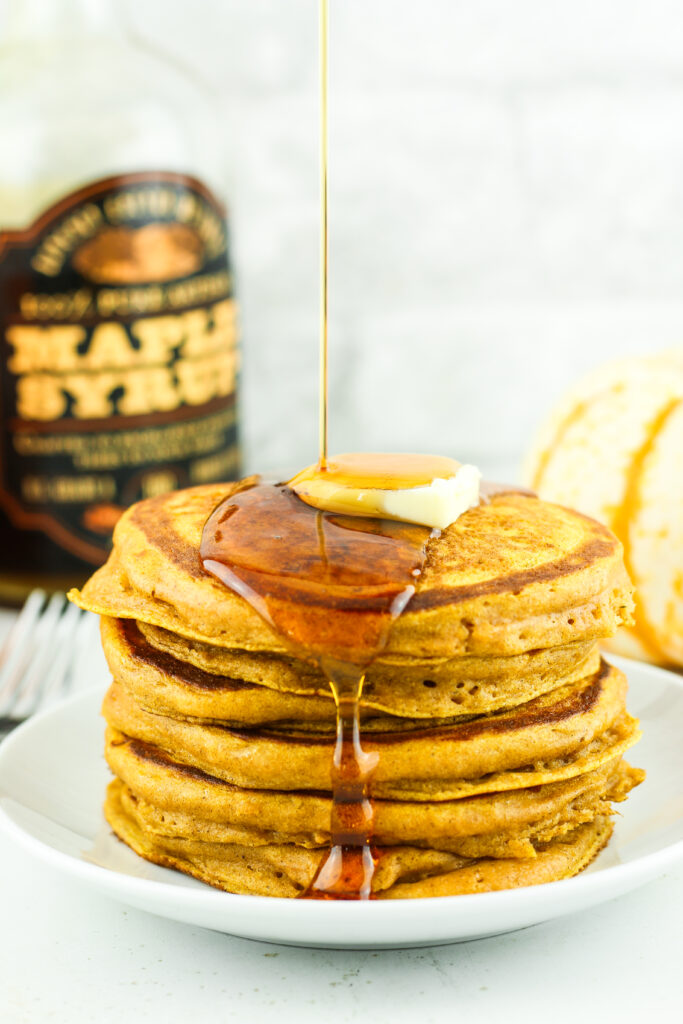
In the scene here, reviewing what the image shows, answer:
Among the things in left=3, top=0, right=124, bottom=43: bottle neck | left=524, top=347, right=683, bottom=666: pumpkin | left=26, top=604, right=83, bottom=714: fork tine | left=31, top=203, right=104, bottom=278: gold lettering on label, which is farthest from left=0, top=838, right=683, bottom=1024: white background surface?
left=3, top=0, right=124, bottom=43: bottle neck

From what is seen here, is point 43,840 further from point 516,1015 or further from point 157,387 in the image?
point 157,387

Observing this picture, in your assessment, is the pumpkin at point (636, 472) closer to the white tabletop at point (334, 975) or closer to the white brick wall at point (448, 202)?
the white tabletop at point (334, 975)

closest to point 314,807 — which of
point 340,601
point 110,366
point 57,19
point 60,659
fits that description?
point 340,601

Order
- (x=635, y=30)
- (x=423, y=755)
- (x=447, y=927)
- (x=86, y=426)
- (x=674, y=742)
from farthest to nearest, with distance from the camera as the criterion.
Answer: (x=635, y=30)
(x=86, y=426)
(x=674, y=742)
(x=423, y=755)
(x=447, y=927)

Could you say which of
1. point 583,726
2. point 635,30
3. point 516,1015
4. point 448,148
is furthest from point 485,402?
point 516,1015

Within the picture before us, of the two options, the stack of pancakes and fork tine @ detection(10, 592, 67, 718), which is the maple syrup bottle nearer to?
fork tine @ detection(10, 592, 67, 718)

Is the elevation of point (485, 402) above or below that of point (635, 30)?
below
